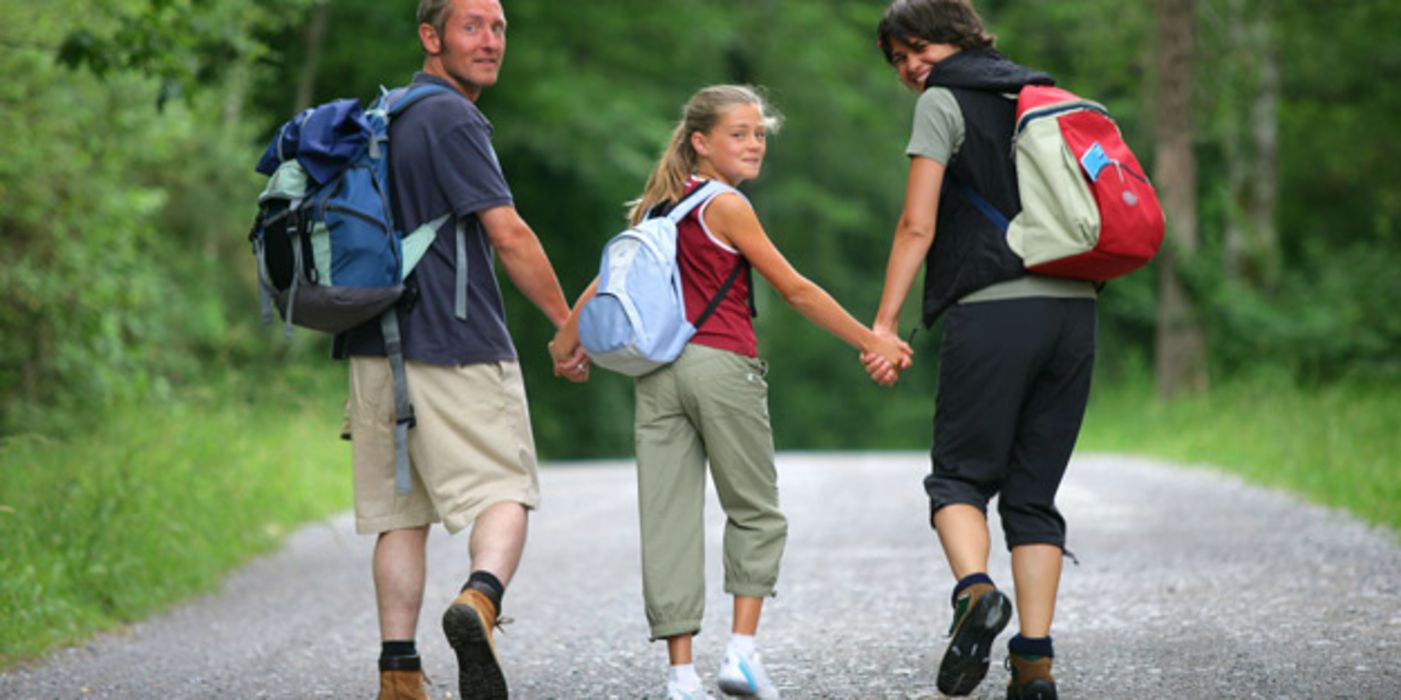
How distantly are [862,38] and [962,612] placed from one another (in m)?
29.6

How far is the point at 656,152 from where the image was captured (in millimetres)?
26766

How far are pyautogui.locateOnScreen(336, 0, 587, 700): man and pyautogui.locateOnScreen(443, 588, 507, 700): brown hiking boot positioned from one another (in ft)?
0.65

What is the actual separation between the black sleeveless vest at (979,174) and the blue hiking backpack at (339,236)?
133cm

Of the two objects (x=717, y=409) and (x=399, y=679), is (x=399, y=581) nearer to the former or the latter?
(x=399, y=679)

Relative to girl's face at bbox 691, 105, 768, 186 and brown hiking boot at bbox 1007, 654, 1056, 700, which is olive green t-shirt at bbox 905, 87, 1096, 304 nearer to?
girl's face at bbox 691, 105, 768, 186

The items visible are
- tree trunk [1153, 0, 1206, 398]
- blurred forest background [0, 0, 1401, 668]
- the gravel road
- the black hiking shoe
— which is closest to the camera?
the black hiking shoe

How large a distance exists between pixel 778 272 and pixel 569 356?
0.64 meters

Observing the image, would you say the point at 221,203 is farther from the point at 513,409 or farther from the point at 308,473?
the point at 513,409

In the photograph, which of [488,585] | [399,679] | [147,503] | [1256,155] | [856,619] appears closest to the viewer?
[488,585]

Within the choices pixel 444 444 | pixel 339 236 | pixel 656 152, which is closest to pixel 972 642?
pixel 444 444

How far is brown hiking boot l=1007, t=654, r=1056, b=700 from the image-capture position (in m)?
4.80

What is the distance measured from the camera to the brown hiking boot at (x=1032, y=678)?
4.80 meters

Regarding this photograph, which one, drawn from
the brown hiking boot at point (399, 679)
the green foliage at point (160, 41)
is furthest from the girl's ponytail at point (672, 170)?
the green foliage at point (160, 41)

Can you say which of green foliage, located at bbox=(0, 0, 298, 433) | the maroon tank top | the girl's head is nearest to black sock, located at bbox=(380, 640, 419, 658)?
the maroon tank top
